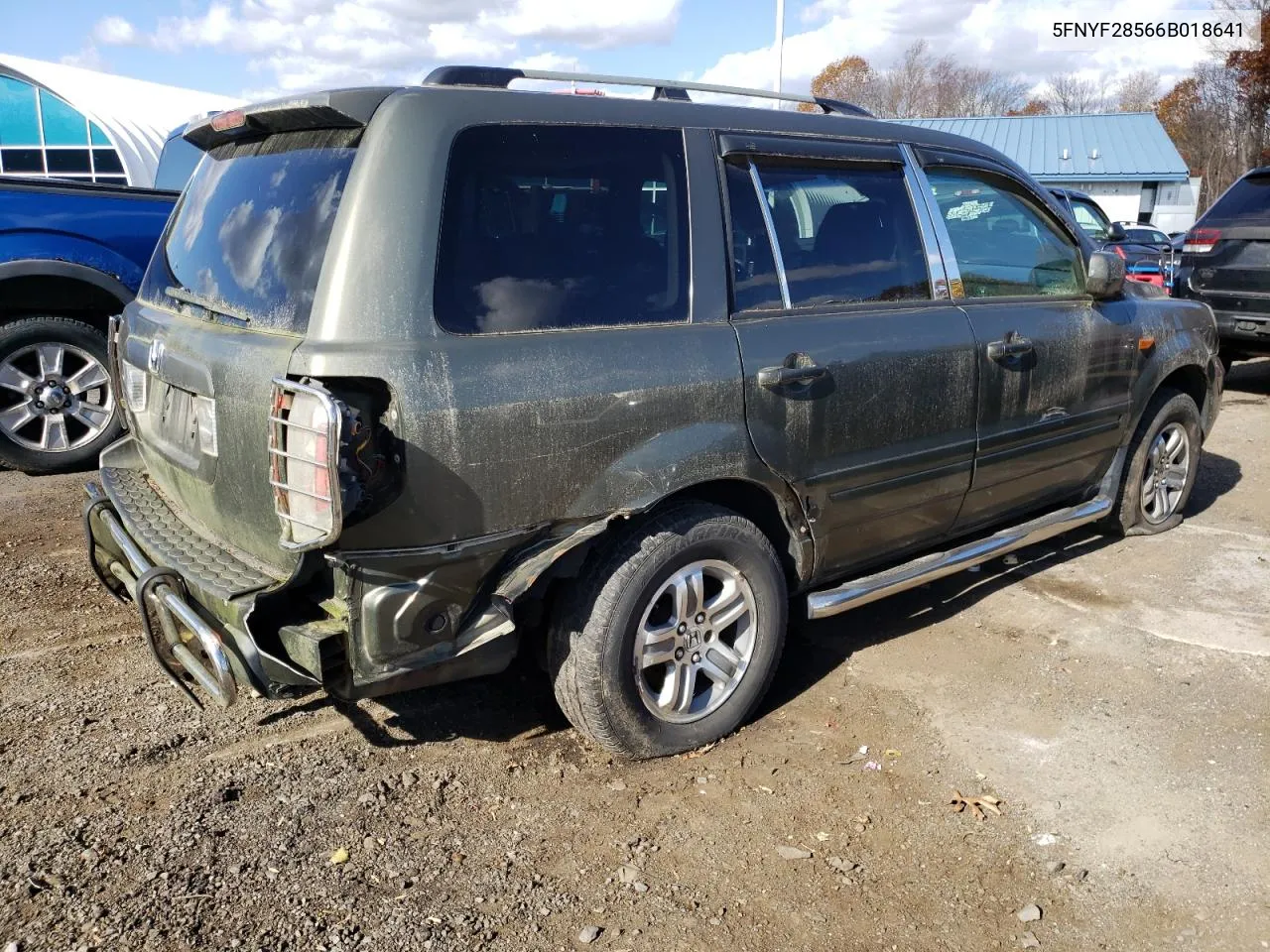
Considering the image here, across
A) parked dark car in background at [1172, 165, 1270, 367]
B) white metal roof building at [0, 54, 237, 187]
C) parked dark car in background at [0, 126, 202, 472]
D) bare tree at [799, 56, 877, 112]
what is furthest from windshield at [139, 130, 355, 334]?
bare tree at [799, 56, 877, 112]

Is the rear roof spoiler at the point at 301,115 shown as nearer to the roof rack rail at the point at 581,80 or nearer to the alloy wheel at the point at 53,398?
the roof rack rail at the point at 581,80

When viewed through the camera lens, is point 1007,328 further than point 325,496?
Yes

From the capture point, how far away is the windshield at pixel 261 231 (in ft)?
9.16

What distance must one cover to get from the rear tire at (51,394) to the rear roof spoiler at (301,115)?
3393mm

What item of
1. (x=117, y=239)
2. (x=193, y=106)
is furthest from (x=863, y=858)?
(x=193, y=106)

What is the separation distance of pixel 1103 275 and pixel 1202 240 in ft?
20.2

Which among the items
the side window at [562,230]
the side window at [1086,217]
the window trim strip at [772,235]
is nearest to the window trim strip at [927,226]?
the window trim strip at [772,235]

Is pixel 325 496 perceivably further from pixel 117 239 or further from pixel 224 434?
pixel 117 239

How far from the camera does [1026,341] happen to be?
4117 mm

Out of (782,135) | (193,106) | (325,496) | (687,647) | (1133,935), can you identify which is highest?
(193,106)

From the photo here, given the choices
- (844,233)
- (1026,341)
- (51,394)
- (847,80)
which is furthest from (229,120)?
(847,80)

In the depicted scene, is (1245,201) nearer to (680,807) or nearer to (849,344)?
(849,344)

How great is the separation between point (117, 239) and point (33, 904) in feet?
15.4

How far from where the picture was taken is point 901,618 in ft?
14.8
